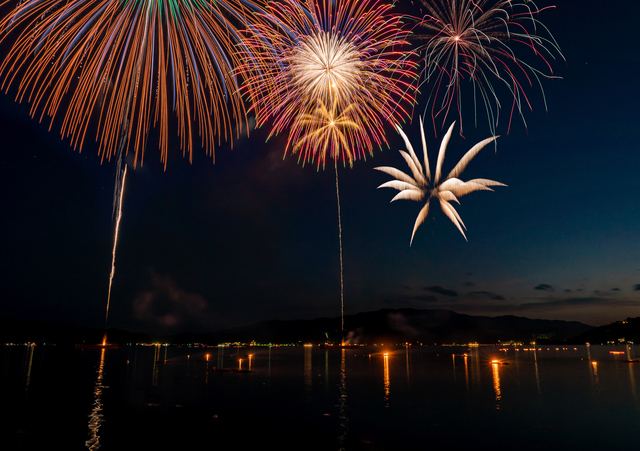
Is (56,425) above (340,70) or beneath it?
beneath

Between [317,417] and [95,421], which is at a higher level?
[95,421]

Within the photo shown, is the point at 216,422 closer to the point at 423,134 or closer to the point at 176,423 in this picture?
the point at 176,423

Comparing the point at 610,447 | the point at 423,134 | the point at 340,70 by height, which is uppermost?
the point at 340,70

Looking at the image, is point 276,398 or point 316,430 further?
point 276,398

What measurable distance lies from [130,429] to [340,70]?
26.4 m

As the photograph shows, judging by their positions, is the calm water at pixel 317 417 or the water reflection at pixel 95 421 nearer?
the water reflection at pixel 95 421

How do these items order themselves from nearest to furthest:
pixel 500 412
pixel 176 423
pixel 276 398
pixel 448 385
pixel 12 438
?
1. pixel 12 438
2. pixel 176 423
3. pixel 500 412
4. pixel 276 398
5. pixel 448 385

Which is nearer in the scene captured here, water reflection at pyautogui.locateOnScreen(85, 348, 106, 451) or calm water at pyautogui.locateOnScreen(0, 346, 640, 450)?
water reflection at pyautogui.locateOnScreen(85, 348, 106, 451)

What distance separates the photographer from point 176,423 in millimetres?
30078

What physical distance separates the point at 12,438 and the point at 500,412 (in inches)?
1394

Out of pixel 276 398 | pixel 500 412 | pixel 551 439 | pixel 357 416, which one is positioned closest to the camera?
pixel 551 439

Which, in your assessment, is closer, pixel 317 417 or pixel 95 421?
pixel 95 421

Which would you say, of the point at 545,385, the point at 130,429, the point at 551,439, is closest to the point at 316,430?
the point at 130,429

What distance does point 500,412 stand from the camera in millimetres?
36469
